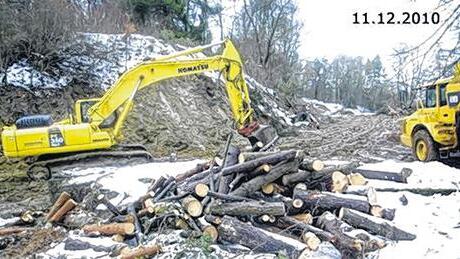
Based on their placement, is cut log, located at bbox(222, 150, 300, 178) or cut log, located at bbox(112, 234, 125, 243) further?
cut log, located at bbox(222, 150, 300, 178)

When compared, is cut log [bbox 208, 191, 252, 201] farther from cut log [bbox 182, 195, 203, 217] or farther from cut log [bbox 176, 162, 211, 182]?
cut log [bbox 176, 162, 211, 182]

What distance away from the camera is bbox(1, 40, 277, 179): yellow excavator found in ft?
30.5

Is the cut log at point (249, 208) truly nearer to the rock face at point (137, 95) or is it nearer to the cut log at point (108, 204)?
the cut log at point (108, 204)

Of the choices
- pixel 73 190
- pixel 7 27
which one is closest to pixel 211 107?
pixel 7 27

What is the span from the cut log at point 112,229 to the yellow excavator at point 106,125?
137 inches

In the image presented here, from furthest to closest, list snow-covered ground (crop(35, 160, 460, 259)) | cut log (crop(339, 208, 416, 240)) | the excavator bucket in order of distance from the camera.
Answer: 1. the excavator bucket
2. cut log (crop(339, 208, 416, 240))
3. snow-covered ground (crop(35, 160, 460, 259))

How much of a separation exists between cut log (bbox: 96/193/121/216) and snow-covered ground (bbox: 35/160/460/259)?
167mm

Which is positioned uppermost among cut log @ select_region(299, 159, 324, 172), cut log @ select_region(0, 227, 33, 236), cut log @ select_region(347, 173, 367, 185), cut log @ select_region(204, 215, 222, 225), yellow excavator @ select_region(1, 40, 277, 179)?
yellow excavator @ select_region(1, 40, 277, 179)

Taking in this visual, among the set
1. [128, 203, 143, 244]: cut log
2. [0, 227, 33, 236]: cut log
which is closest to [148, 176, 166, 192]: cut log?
[128, 203, 143, 244]: cut log

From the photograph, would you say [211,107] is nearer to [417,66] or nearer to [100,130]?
[100,130]

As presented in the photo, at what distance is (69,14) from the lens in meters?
14.3

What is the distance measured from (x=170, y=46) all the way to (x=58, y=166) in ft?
29.8

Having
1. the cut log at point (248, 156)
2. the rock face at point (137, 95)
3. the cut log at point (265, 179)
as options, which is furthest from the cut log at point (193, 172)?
the rock face at point (137, 95)

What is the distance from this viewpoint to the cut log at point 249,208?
579 centimetres
